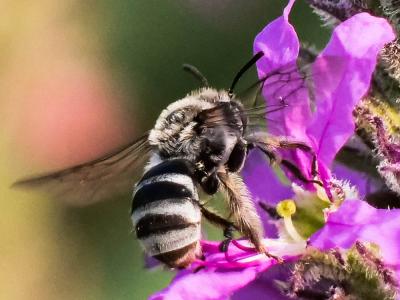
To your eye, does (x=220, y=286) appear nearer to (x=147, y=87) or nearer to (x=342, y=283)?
(x=342, y=283)

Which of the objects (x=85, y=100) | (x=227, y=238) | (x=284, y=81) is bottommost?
(x=85, y=100)

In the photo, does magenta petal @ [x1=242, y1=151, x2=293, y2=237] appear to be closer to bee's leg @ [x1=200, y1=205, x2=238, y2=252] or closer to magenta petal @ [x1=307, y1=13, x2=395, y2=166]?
bee's leg @ [x1=200, y1=205, x2=238, y2=252]

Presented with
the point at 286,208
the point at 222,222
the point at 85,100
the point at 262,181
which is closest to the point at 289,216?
the point at 286,208

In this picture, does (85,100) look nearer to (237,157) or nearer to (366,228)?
(237,157)

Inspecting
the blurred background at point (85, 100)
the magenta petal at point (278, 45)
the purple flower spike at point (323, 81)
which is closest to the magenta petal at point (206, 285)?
the purple flower spike at point (323, 81)

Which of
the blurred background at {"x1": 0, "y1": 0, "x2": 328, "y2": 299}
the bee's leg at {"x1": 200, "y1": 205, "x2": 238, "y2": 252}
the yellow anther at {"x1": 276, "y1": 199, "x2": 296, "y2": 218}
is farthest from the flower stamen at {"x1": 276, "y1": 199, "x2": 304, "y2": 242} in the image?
the blurred background at {"x1": 0, "y1": 0, "x2": 328, "y2": 299}

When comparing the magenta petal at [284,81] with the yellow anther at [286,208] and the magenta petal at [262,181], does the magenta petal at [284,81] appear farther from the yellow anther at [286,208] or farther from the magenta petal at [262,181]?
the magenta petal at [262,181]

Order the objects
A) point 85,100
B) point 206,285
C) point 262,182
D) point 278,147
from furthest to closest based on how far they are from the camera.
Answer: point 85,100, point 262,182, point 278,147, point 206,285
